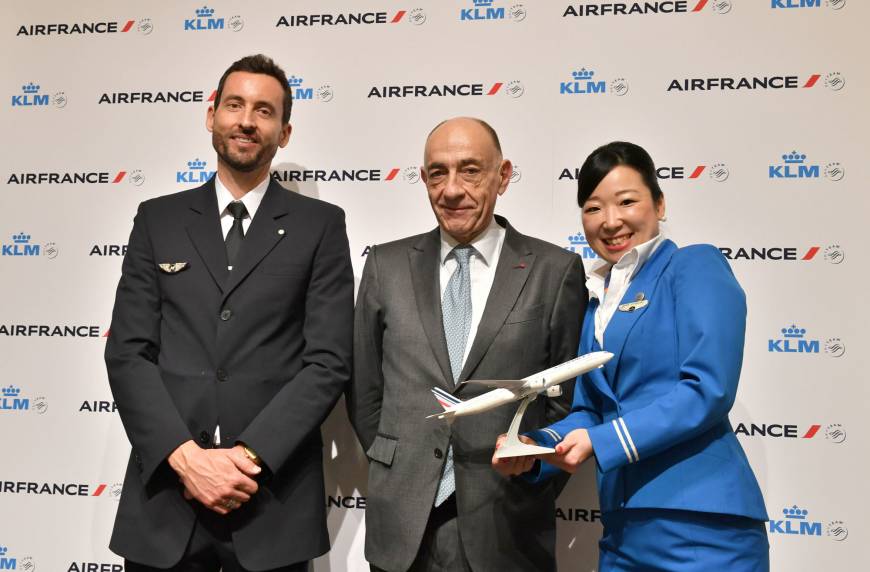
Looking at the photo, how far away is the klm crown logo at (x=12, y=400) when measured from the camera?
336cm

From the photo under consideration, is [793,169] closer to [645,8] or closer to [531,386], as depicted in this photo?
[645,8]

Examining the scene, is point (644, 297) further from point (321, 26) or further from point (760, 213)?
point (321, 26)

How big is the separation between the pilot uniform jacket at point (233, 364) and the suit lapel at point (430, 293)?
0.27m

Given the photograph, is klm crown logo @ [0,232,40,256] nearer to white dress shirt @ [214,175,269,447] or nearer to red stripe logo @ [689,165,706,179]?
white dress shirt @ [214,175,269,447]

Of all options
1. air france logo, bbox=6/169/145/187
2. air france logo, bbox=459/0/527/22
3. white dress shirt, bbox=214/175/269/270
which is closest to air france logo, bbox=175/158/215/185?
air france logo, bbox=6/169/145/187

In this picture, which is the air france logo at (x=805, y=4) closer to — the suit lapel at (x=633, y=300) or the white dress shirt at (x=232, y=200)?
the suit lapel at (x=633, y=300)

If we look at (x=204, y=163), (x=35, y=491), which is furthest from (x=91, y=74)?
(x=35, y=491)

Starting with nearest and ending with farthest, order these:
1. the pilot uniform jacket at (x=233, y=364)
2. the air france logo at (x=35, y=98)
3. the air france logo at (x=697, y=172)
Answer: the pilot uniform jacket at (x=233, y=364) → the air france logo at (x=697, y=172) → the air france logo at (x=35, y=98)

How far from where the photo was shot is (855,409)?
289cm

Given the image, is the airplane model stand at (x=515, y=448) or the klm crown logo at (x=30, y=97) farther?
the klm crown logo at (x=30, y=97)

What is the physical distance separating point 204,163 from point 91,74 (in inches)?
Result: 27.0

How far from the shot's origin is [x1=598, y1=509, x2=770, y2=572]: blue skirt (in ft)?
6.33

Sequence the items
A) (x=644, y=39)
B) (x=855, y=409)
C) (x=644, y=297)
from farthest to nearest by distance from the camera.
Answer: (x=644, y=39), (x=855, y=409), (x=644, y=297)

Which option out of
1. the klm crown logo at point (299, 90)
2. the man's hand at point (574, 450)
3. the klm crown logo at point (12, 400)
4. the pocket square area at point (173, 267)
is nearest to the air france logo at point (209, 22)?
the klm crown logo at point (299, 90)
